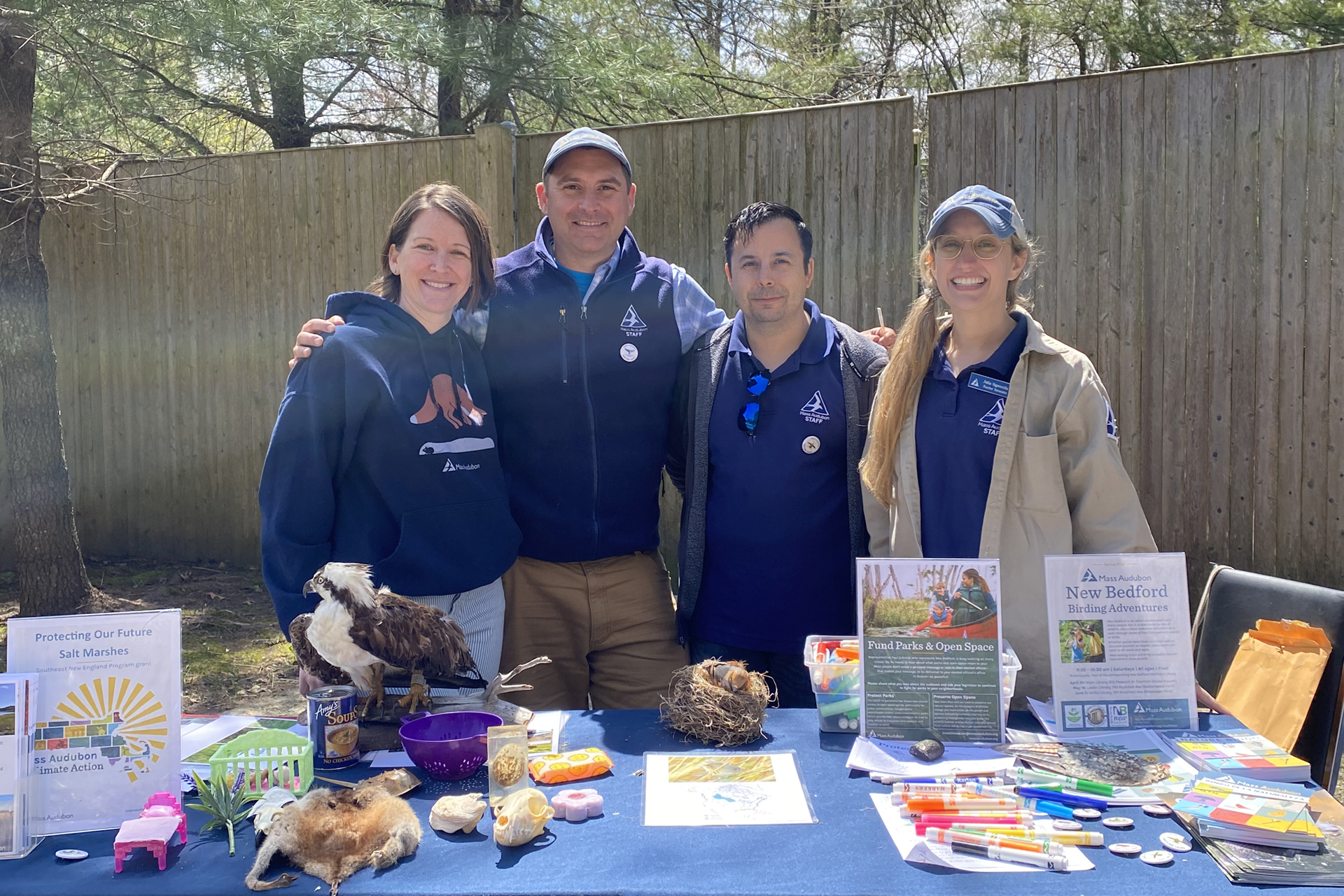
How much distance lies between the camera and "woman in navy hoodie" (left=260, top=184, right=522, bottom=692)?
2.25m

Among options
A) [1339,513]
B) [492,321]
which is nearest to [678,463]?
[492,321]

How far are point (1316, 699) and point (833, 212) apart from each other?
3.08 metres

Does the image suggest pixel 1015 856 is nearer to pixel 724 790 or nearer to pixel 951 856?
pixel 951 856

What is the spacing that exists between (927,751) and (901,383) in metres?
0.96

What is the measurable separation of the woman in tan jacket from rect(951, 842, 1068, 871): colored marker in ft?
2.37

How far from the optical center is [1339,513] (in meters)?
4.02

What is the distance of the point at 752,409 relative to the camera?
8.64 feet

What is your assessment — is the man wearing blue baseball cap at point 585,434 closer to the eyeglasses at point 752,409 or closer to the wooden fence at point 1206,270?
the eyeglasses at point 752,409

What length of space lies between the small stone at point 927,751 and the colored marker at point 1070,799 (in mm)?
175

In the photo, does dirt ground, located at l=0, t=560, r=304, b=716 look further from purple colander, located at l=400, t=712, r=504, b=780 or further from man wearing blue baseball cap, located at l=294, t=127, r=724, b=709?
purple colander, located at l=400, t=712, r=504, b=780

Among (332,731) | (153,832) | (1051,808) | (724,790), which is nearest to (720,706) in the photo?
(724,790)

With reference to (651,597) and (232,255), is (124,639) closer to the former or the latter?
(651,597)

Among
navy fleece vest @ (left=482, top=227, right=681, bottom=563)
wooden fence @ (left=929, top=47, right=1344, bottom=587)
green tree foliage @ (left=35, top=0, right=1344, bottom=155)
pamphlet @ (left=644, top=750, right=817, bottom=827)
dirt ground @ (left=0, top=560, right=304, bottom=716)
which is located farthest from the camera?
green tree foliage @ (left=35, top=0, right=1344, bottom=155)

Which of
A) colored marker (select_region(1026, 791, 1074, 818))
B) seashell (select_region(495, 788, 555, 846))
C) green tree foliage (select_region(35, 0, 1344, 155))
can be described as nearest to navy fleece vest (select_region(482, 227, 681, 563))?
seashell (select_region(495, 788, 555, 846))
